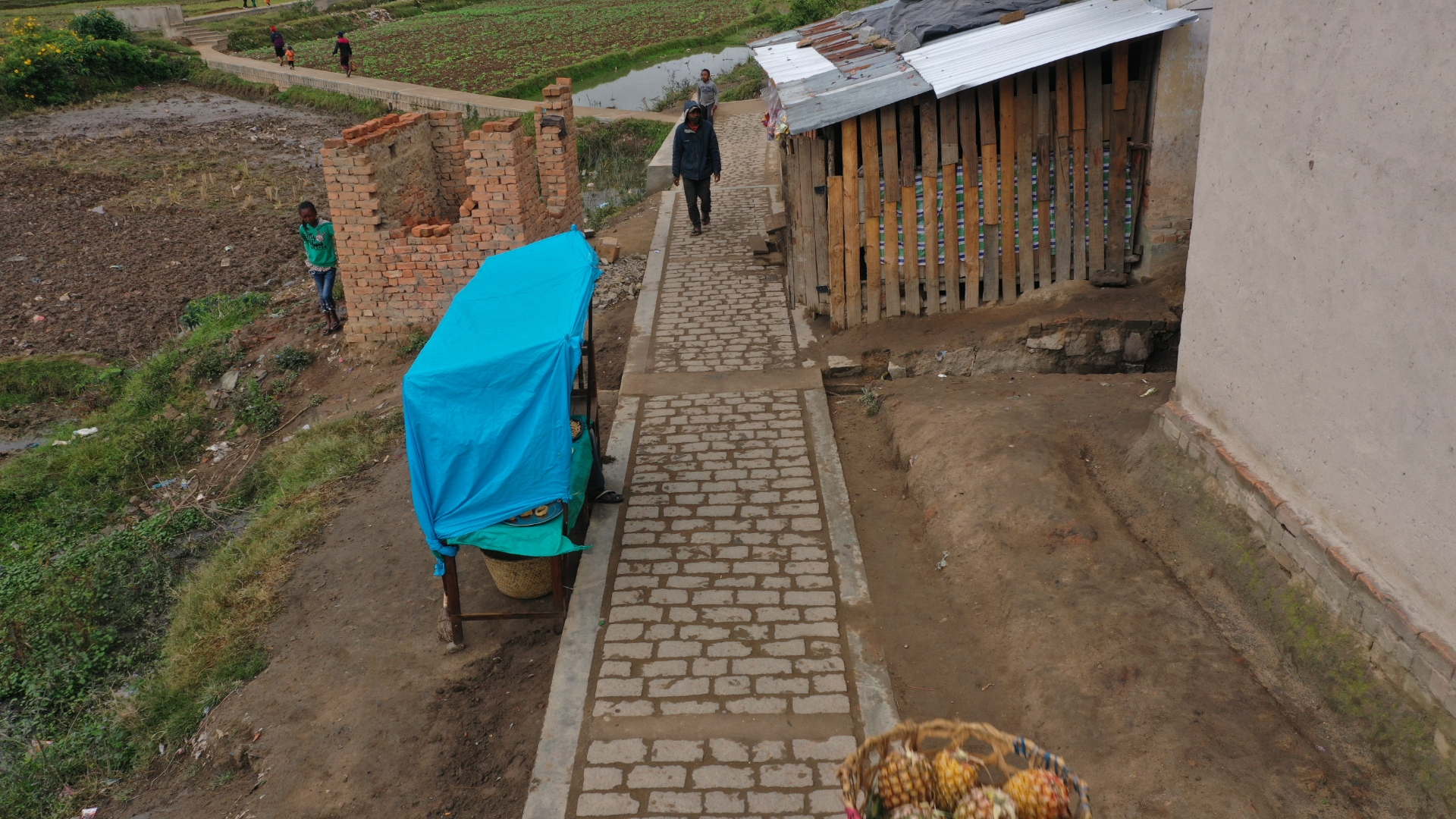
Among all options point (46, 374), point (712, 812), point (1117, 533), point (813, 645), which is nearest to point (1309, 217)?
point (1117, 533)

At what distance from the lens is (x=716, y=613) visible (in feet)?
19.4

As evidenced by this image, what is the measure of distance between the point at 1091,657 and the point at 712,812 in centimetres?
208

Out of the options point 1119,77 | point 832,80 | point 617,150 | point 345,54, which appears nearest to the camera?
point 1119,77

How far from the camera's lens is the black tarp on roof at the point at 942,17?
402 inches

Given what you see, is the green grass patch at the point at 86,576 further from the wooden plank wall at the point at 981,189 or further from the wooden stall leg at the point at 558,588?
the wooden plank wall at the point at 981,189

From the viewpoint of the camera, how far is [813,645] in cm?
559

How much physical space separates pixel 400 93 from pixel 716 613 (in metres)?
24.5

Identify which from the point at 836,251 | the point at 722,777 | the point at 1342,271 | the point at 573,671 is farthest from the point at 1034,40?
the point at 722,777

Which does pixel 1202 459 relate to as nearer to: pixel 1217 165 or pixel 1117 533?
pixel 1117 533

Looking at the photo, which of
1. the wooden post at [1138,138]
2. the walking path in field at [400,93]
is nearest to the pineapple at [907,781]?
→ the wooden post at [1138,138]

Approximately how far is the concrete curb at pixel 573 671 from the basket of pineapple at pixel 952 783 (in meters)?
1.67

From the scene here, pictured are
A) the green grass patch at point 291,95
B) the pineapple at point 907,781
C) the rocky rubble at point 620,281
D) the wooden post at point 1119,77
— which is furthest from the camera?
the green grass patch at point 291,95

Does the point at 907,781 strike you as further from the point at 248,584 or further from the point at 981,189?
the point at 981,189

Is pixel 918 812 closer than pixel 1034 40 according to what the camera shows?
Yes
